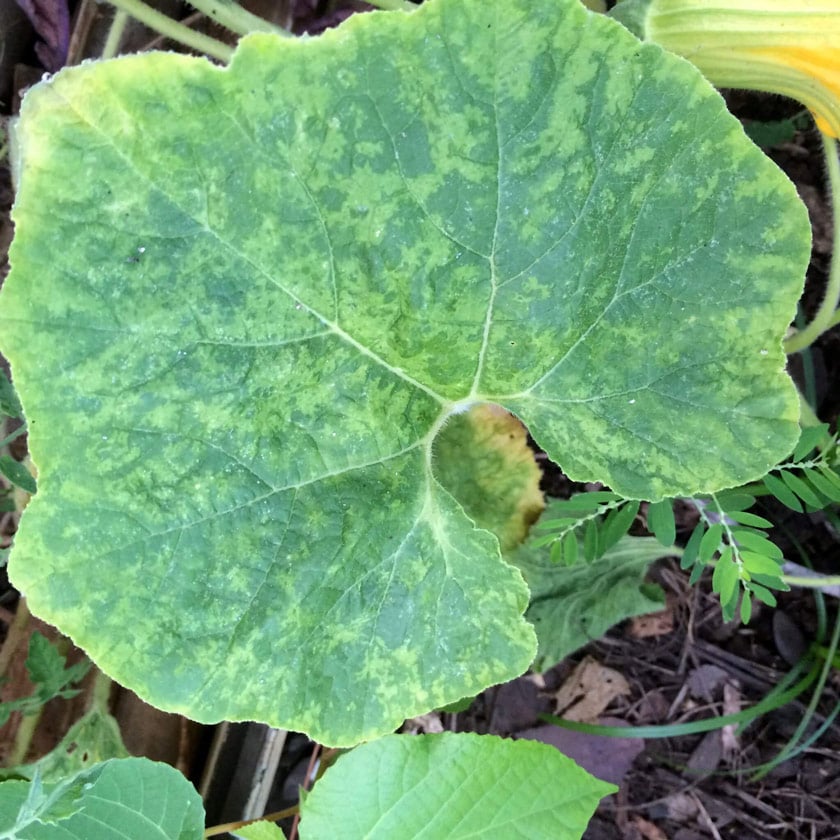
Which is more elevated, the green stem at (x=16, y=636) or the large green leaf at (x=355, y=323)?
the large green leaf at (x=355, y=323)

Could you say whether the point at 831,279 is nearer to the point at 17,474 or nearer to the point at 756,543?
the point at 756,543

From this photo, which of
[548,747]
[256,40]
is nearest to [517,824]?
[548,747]

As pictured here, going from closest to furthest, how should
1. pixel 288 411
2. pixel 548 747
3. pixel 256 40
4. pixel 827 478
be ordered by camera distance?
pixel 256 40 < pixel 288 411 < pixel 548 747 < pixel 827 478

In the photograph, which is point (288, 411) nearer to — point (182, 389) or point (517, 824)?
point (182, 389)

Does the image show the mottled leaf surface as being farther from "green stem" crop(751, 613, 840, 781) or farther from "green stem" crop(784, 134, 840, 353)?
"green stem" crop(751, 613, 840, 781)

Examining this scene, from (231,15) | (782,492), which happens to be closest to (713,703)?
(782,492)

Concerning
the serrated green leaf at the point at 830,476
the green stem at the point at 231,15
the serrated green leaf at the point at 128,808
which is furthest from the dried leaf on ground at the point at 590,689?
the green stem at the point at 231,15

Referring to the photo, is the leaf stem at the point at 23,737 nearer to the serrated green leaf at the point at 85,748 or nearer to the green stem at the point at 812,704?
the serrated green leaf at the point at 85,748
